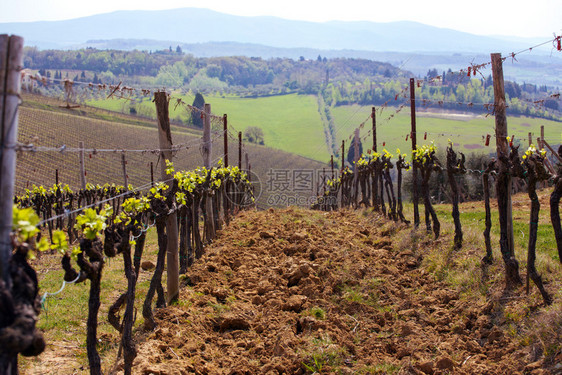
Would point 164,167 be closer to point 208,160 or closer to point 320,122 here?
point 208,160

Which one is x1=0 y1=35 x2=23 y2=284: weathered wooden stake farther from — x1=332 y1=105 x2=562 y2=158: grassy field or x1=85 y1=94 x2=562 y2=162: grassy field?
x1=85 y1=94 x2=562 y2=162: grassy field

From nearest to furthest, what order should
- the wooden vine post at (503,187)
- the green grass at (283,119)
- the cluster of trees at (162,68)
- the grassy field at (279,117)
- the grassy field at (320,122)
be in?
the wooden vine post at (503,187), the grassy field at (320,122), the grassy field at (279,117), the green grass at (283,119), the cluster of trees at (162,68)

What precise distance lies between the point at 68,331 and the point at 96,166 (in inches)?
1312

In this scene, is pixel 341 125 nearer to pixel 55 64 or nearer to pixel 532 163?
pixel 55 64

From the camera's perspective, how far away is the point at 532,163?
762 centimetres

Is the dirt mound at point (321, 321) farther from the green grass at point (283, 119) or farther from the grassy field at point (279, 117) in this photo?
the green grass at point (283, 119)

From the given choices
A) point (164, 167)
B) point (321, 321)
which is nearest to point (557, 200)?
point (321, 321)

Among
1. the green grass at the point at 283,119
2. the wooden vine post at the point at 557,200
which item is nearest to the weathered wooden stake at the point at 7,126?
the wooden vine post at the point at 557,200

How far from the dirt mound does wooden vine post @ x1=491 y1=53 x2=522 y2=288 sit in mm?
832

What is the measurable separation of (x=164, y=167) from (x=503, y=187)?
5824mm

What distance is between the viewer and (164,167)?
8789 millimetres

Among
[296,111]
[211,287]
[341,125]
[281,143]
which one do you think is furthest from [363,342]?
[296,111]

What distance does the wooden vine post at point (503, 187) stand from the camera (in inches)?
313

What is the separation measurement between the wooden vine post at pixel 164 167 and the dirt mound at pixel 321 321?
0.37 metres
